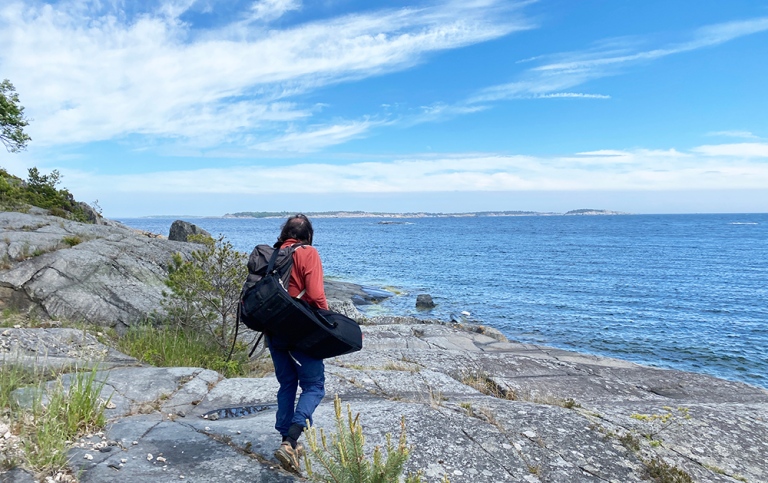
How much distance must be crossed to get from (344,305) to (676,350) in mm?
12688

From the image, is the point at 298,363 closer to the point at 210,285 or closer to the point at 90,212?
the point at 210,285

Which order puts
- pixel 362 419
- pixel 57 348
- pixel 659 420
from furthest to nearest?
pixel 57 348 → pixel 659 420 → pixel 362 419

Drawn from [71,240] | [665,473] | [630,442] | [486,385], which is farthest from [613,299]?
[71,240]

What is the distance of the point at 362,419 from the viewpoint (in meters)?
5.04

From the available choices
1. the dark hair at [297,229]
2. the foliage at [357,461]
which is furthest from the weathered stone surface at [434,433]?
the dark hair at [297,229]

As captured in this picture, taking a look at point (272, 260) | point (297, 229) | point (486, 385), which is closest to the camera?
point (272, 260)

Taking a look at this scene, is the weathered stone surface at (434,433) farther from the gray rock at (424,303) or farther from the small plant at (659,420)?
the gray rock at (424,303)

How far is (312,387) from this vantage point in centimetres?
430

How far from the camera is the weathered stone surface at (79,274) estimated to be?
894 centimetres

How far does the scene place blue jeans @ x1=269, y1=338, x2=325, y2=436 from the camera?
13.8 ft

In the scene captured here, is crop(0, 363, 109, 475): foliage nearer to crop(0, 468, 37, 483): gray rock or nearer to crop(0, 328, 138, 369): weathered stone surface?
crop(0, 468, 37, 483): gray rock

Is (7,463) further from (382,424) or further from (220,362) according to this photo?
(220,362)

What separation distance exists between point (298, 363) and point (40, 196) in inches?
717

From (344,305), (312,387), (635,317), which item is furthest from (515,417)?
(635,317)
